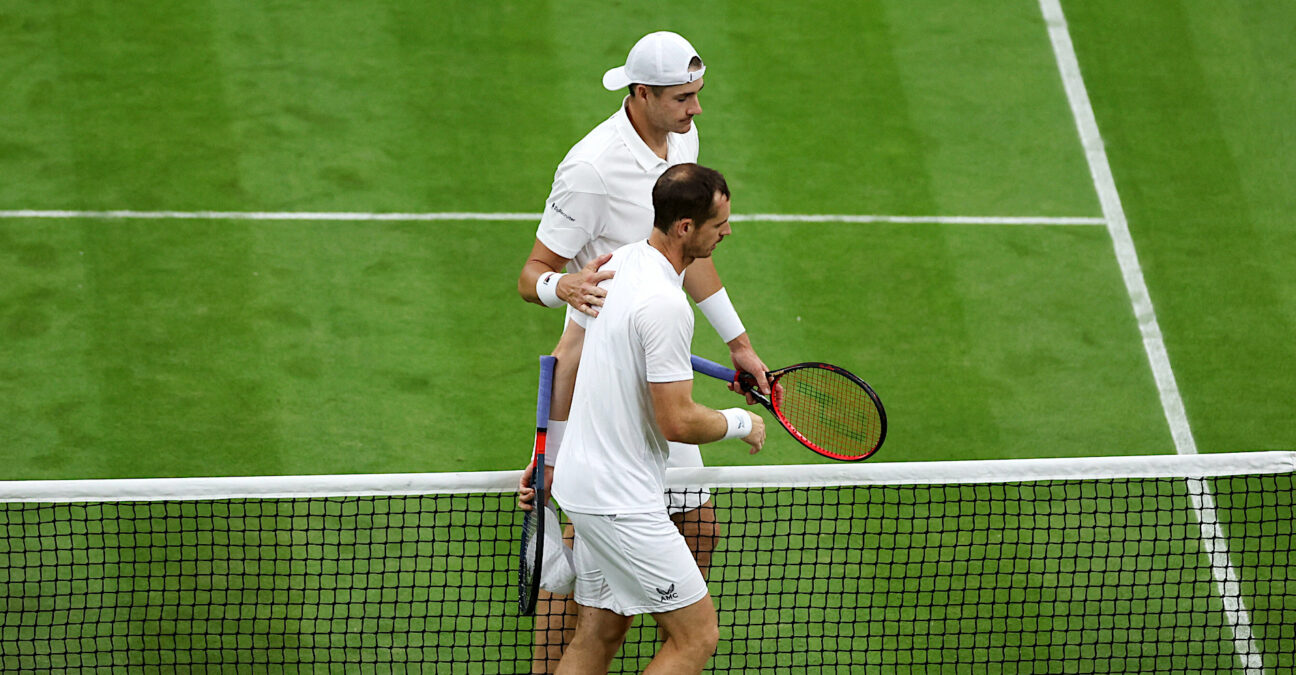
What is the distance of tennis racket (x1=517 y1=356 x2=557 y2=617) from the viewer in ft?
17.9

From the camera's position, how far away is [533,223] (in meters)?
9.62

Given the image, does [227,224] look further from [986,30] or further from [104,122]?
[986,30]

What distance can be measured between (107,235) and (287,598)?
3.39 m

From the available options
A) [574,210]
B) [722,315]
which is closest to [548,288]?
[574,210]

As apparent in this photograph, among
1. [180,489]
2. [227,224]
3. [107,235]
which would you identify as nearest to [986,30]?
[227,224]

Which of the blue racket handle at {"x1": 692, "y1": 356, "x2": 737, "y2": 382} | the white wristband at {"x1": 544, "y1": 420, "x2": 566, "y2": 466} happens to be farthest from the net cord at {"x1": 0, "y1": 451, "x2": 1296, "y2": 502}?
the blue racket handle at {"x1": 692, "y1": 356, "x2": 737, "y2": 382}

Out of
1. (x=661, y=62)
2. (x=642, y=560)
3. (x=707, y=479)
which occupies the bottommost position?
(x=707, y=479)

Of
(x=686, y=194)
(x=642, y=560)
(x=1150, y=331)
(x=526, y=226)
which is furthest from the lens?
(x=526, y=226)

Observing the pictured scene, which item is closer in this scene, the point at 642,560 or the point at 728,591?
the point at 642,560

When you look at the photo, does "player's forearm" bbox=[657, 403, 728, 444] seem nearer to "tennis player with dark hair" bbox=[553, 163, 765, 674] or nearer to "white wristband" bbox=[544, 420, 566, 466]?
"tennis player with dark hair" bbox=[553, 163, 765, 674]

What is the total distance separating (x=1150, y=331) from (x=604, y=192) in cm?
476

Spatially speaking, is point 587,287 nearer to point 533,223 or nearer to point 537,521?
point 537,521

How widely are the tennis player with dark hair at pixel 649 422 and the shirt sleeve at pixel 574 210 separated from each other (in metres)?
0.39

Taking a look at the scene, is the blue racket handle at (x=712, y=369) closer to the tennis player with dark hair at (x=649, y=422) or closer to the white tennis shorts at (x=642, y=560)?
the tennis player with dark hair at (x=649, y=422)
